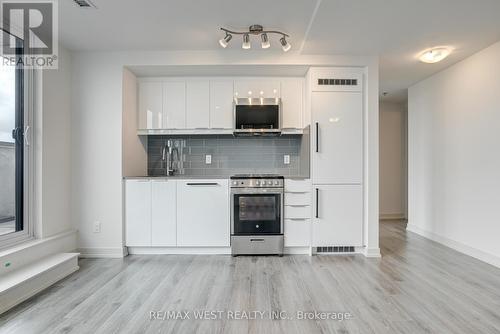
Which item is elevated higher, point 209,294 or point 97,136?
point 97,136

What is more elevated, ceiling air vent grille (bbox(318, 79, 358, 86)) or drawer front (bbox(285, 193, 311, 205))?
ceiling air vent grille (bbox(318, 79, 358, 86))

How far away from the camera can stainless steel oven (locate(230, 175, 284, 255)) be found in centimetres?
337

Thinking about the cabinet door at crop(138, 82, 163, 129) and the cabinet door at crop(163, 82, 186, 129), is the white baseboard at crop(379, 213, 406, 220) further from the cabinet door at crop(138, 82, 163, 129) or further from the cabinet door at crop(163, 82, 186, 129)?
the cabinet door at crop(138, 82, 163, 129)

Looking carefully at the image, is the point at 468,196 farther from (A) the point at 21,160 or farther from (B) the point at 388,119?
(A) the point at 21,160

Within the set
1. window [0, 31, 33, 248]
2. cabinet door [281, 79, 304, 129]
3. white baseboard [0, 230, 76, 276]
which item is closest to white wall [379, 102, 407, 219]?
cabinet door [281, 79, 304, 129]

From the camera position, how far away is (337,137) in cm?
338

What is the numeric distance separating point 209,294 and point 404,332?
145 centimetres

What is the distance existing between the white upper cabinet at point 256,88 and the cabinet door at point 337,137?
596mm

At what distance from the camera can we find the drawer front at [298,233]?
339 cm

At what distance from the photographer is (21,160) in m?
2.78

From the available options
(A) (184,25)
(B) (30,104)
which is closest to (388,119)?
(A) (184,25)

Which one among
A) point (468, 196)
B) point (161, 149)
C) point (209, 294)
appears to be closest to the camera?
point (209, 294)

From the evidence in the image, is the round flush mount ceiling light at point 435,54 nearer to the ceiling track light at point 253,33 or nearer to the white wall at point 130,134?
the ceiling track light at point 253,33

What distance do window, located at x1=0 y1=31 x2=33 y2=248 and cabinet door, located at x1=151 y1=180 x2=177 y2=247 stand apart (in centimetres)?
121
